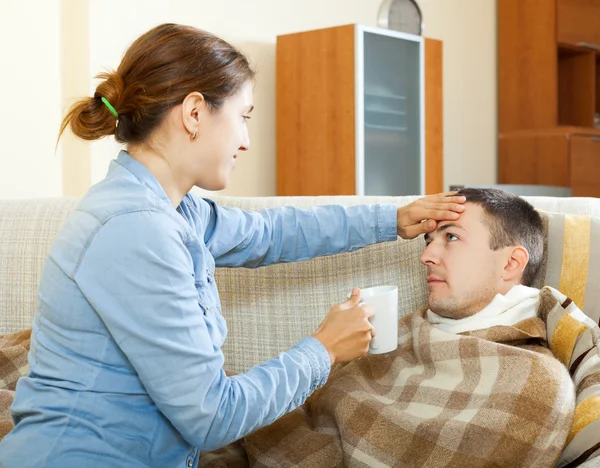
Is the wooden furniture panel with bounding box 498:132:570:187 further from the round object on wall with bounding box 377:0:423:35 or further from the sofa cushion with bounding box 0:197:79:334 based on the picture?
the sofa cushion with bounding box 0:197:79:334

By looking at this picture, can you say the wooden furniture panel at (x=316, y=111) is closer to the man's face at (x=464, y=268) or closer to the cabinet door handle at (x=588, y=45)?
the cabinet door handle at (x=588, y=45)

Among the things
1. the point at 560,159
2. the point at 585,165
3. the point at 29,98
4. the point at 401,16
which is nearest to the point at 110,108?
the point at 29,98

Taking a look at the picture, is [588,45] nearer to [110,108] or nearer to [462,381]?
[462,381]

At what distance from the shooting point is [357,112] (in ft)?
13.5

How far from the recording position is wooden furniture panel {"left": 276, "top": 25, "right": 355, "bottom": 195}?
4.14 metres

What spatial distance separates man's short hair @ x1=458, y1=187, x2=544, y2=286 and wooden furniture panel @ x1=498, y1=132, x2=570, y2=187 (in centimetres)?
368

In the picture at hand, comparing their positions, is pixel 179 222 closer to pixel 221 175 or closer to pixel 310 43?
pixel 221 175

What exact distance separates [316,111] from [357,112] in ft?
0.79

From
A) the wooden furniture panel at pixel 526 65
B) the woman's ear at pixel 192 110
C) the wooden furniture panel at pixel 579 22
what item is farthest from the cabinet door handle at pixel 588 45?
the woman's ear at pixel 192 110

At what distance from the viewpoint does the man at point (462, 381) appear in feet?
3.99

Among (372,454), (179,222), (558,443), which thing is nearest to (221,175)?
(179,222)

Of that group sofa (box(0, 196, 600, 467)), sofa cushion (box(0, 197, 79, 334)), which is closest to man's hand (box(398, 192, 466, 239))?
sofa (box(0, 196, 600, 467))

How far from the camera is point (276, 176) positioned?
4.44m

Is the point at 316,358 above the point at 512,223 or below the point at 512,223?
below
